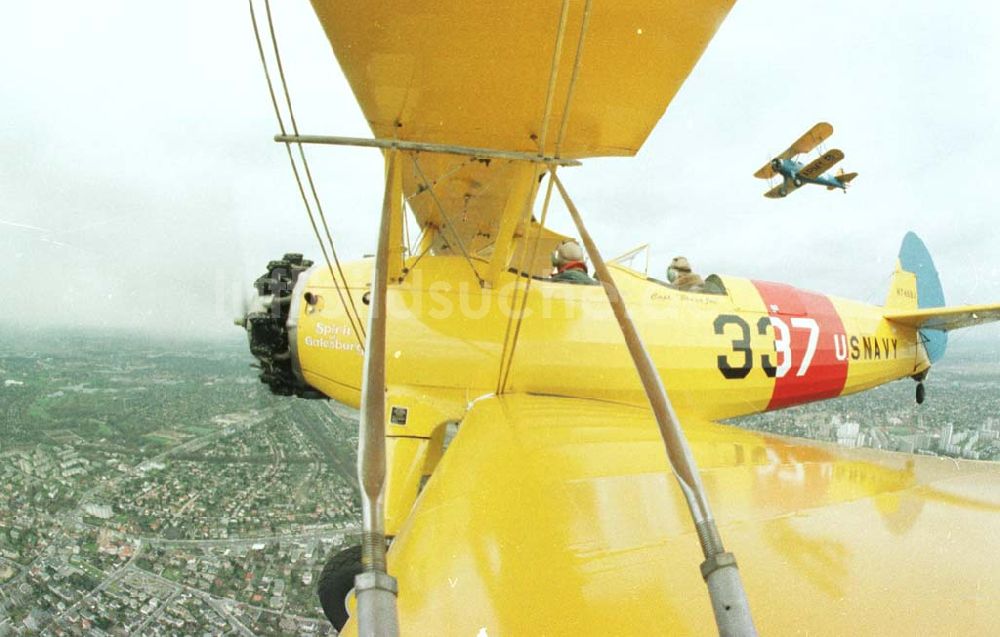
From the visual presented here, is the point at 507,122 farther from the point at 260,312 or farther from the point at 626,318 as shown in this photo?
the point at 260,312

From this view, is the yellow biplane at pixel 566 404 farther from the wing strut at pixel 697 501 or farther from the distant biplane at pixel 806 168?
the distant biplane at pixel 806 168

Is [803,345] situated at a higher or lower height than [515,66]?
lower

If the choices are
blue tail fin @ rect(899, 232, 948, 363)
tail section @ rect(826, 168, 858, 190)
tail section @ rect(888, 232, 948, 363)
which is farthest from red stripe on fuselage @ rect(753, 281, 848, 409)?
tail section @ rect(826, 168, 858, 190)

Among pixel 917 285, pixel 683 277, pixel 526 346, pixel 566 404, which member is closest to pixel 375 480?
pixel 566 404

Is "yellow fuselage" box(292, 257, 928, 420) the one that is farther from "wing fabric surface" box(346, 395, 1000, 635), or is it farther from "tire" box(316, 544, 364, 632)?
"wing fabric surface" box(346, 395, 1000, 635)

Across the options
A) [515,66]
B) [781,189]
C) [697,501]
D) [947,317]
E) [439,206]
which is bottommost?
[697,501]

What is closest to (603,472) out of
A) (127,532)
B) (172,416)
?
(127,532)

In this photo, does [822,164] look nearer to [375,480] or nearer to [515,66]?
[515,66]
